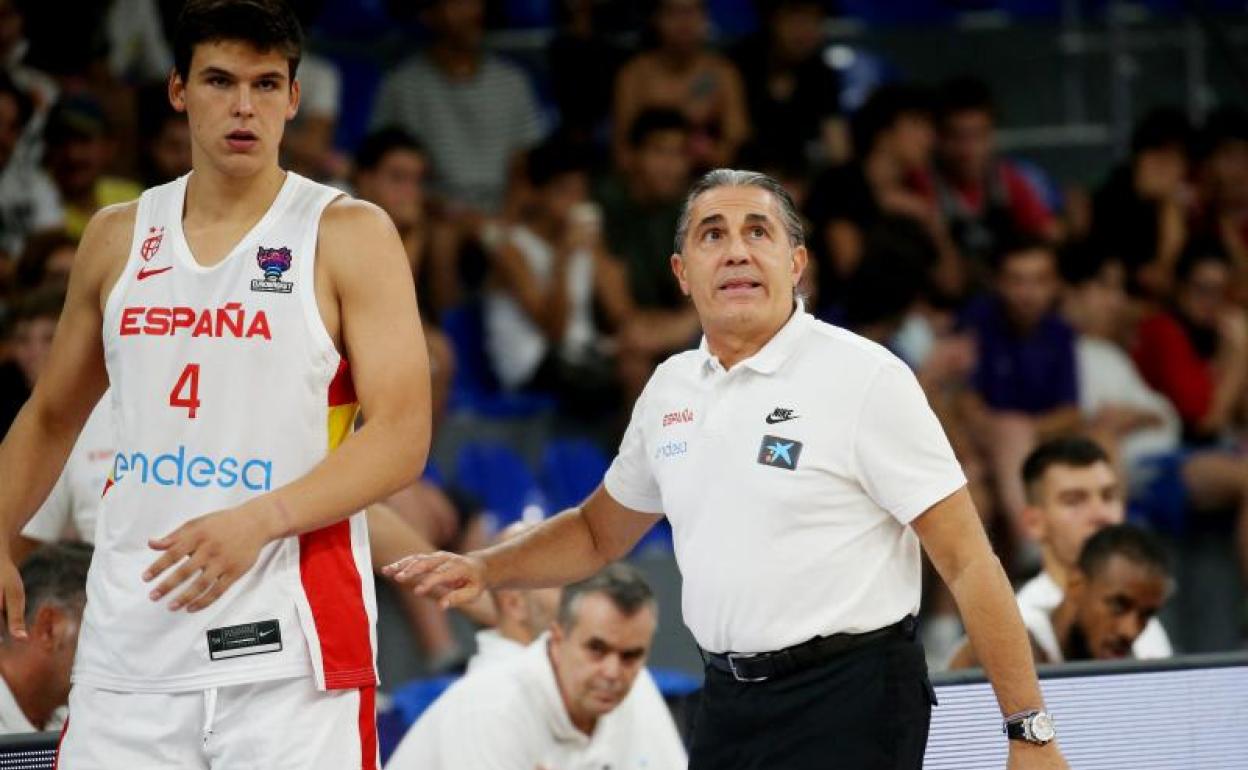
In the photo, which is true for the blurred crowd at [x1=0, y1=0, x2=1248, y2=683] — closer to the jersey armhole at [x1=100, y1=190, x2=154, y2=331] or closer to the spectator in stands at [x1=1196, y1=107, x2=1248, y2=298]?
the spectator in stands at [x1=1196, y1=107, x2=1248, y2=298]

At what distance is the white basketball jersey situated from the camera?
12.8ft

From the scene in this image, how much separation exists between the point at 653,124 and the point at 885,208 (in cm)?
132

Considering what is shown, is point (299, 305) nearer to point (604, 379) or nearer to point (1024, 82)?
point (604, 379)

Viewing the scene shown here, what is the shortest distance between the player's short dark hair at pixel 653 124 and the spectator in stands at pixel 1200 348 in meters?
2.67

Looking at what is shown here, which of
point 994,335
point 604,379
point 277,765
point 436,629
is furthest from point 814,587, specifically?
point 994,335

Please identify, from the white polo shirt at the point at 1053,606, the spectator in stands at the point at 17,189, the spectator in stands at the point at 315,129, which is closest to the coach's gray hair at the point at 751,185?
the white polo shirt at the point at 1053,606

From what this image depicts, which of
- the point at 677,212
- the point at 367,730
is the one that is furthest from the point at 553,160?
the point at 367,730

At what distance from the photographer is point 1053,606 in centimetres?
668

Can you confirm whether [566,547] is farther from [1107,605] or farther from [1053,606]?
[1053,606]

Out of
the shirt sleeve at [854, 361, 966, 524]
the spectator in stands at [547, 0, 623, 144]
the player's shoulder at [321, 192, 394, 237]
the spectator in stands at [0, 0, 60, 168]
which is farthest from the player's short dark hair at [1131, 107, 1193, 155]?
the player's shoulder at [321, 192, 394, 237]

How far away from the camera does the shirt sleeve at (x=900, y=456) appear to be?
13.5ft

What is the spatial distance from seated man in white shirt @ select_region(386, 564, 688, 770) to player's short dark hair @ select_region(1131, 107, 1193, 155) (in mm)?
6393

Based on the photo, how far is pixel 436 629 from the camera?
839 cm

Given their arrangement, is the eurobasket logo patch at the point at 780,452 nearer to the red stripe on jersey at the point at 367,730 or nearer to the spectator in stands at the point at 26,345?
the red stripe on jersey at the point at 367,730
